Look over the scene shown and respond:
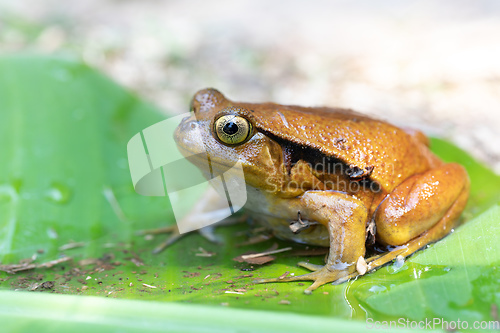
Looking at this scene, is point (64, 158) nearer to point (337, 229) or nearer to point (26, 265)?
point (26, 265)

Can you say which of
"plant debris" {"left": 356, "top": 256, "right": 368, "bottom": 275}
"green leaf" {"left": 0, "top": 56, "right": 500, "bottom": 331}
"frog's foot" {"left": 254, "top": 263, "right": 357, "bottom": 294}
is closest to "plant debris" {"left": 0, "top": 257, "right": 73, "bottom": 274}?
"green leaf" {"left": 0, "top": 56, "right": 500, "bottom": 331}

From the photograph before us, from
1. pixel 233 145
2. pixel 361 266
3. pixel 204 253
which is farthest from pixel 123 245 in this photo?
pixel 361 266

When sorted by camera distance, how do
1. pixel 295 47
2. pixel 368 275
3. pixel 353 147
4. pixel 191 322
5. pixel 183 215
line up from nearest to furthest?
1. pixel 191 322
2. pixel 368 275
3. pixel 353 147
4. pixel 183 215
5. pixel 295 47

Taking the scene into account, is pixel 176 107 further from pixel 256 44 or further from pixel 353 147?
pixel 353 147

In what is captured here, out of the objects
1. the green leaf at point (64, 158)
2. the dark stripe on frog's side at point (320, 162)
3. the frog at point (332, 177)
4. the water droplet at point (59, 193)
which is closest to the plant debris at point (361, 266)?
the frog at point (332, 177)

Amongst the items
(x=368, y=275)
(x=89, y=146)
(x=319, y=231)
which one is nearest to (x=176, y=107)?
(x=89, y=146)

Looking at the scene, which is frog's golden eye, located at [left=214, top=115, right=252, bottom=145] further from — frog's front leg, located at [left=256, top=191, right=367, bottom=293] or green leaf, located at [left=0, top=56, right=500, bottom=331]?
green leaf, located at [left=0, top=56, right=500, bottom=331]
